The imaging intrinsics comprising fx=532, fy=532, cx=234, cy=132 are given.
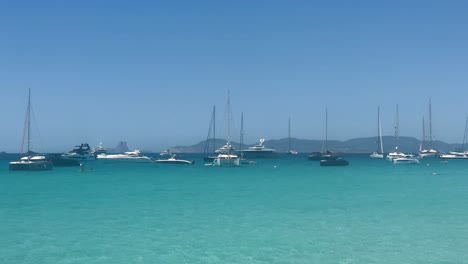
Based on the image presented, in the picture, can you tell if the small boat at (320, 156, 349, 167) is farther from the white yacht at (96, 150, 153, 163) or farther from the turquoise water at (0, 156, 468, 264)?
the turquoise water at (0, 156, 468, 264)

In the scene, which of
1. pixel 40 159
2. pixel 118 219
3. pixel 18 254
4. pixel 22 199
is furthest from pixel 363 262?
pixel 40 159

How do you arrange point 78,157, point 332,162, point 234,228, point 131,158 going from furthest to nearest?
point 78,157 → point 131,158 → point 332,162 → point 234,228

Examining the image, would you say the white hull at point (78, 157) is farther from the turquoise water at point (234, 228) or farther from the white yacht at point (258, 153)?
the turquoise water at point (234, 228)

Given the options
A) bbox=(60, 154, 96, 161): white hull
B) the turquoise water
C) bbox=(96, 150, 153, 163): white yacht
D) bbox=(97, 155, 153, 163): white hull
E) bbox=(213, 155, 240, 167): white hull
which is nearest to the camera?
the turquoise water

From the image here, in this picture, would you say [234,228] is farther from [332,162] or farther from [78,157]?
[78,157]

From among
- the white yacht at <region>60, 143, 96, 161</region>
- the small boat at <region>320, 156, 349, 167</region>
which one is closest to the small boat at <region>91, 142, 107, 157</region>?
the white yacht at <region>60, 143, 96, 161</region>

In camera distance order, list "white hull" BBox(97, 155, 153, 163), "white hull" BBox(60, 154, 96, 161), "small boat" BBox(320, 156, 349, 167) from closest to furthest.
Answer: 1. "small boat" BBox(320, 156, 349, 167)
2. "white hull" BBox(97, 155, 153, 163)
3. "white hull" BBox(60, 154, 96, 161)

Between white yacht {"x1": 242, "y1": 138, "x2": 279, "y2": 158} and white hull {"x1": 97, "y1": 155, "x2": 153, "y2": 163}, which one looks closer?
white hull {"x1": 97, "y1": 155, "x2": 153, "y2": 163}

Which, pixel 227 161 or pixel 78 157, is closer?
pixel 227 161

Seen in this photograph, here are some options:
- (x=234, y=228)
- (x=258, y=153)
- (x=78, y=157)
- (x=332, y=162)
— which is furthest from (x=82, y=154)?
(x=234, y=228)

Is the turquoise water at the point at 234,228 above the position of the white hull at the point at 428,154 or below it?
below

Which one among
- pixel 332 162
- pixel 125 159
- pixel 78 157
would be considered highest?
pixel 332 162

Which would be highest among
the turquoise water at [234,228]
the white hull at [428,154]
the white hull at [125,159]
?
the white hull at [428,154]

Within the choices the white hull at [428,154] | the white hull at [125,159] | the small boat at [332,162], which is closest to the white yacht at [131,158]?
the white hull at [125,159]
